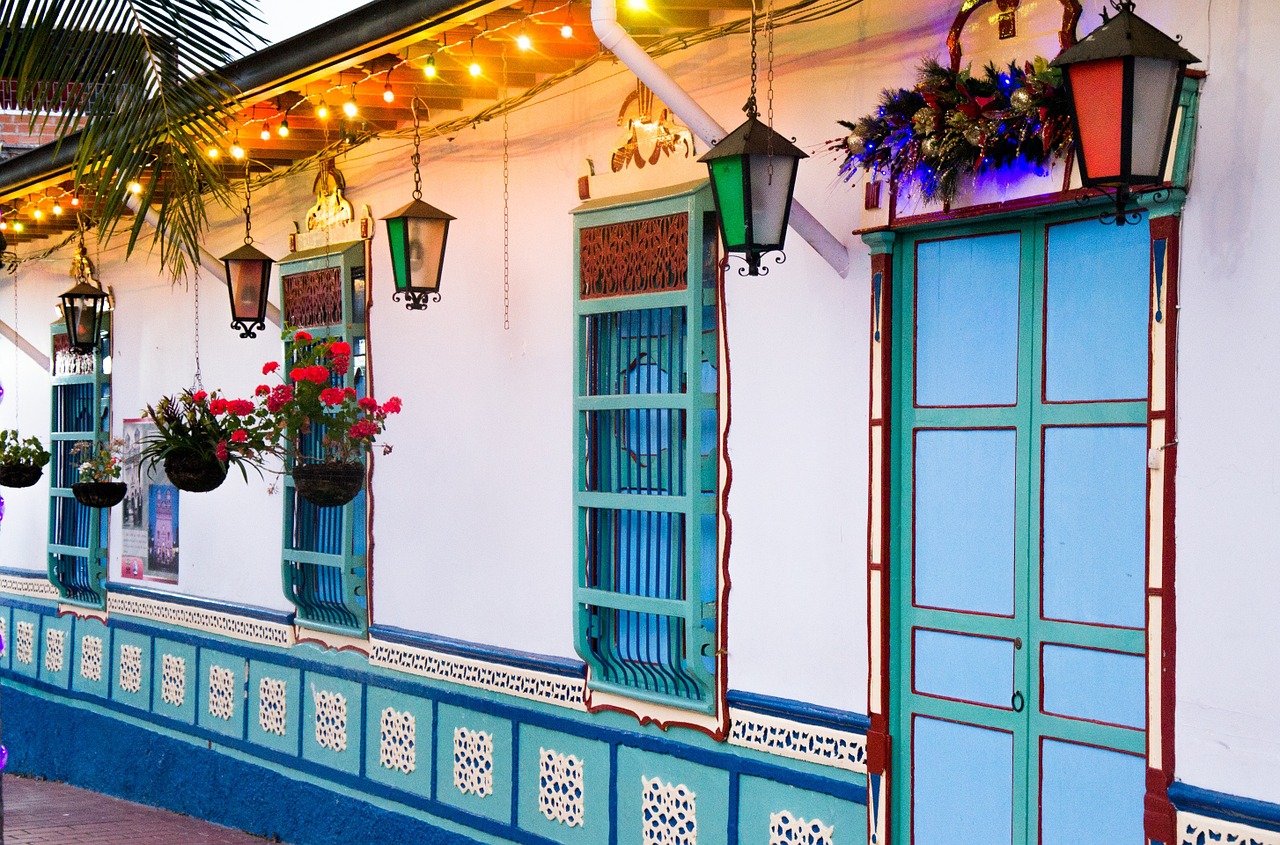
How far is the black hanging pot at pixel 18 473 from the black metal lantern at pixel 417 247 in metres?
5.19

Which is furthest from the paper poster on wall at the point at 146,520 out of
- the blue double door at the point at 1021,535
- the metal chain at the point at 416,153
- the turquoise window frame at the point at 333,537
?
the blue double door at the point at 1021,535

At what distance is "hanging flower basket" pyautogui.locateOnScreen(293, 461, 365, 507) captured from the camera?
7914mm

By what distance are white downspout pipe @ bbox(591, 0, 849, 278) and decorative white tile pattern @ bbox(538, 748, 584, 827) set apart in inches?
109

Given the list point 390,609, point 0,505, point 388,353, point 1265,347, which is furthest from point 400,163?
point 1265,347

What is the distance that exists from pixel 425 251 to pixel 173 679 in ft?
15.9

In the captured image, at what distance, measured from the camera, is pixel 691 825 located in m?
6.43

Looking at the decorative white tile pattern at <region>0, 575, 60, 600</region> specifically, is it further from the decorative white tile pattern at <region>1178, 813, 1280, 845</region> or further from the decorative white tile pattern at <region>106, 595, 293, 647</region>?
the decorative white tile pattern at <region>1178, 813, 1280, 845</region>

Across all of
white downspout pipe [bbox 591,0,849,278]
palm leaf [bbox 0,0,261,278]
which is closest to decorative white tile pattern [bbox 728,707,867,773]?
white downspout pipe [bbox 591,0,849,278]

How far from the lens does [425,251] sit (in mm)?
7523

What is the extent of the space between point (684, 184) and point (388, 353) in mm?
2878

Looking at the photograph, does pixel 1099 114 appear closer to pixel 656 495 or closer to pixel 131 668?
pixel 656 495

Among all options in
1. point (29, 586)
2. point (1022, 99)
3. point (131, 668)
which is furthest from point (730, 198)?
point (29, 586)

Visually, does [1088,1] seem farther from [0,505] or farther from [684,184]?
[0,505]

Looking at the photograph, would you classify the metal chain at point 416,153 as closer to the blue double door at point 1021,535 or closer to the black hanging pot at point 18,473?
the blue double door at point 1021,535
